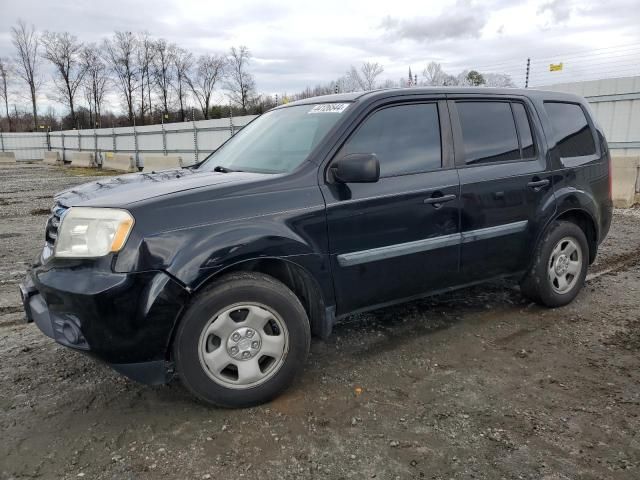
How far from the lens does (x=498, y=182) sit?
12.4 ft

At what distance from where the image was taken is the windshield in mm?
3281

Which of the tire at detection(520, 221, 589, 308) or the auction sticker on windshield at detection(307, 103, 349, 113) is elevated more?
the auction sticker on windshield at detection(307, 103, 349, 113)

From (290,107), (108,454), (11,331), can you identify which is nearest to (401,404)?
(108,454)

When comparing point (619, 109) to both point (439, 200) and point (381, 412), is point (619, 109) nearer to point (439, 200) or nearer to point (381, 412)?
point (439, 200)

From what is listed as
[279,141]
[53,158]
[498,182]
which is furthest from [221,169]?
[53,158]

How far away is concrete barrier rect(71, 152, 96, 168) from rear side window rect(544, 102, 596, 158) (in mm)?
27805

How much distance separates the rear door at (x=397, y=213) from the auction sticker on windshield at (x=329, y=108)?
0.63 feet

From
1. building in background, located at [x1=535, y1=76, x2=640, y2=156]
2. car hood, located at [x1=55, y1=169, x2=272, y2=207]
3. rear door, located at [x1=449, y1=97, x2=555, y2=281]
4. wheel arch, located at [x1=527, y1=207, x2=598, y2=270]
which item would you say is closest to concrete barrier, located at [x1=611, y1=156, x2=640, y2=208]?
building in background, located at [x1=535, y1=76, x2=640, y2=156]

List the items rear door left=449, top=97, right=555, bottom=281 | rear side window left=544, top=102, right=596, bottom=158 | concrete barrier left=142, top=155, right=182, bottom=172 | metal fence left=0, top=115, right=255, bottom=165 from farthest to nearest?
1. metal fence left=0, top=115, right=255, bottom=165
2. concrete barrier left=142, top=155, right=182, bottom=172
3. rear side window left=544, top=102, right=596, bottom=158
4. rear door left=449, top=97, right=555, bottom=281

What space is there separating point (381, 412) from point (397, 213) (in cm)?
125

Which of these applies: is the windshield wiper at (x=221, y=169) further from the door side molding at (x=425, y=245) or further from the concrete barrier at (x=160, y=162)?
the concrete barrier at (x=160, y=162)

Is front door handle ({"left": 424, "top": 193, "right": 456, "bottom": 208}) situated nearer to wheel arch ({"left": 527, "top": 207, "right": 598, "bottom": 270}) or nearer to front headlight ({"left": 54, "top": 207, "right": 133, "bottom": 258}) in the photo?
wheel arch ({"left": 527, "top": 207, "right": 598, "bottom": 270})

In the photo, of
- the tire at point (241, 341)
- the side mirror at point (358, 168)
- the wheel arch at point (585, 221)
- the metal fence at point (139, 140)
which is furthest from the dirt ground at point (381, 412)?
the metal fence at point (139, 140)

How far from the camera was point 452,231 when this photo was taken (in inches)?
140
